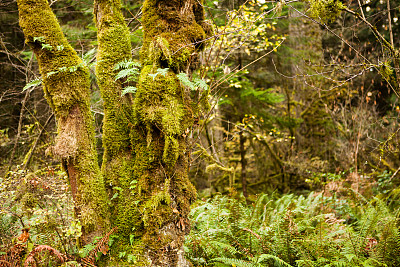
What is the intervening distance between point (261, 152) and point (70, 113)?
858 centimetres

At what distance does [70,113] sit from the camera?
3426mm

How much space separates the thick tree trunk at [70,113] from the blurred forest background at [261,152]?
0.76 feet

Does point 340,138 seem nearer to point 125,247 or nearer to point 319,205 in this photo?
point 319,205

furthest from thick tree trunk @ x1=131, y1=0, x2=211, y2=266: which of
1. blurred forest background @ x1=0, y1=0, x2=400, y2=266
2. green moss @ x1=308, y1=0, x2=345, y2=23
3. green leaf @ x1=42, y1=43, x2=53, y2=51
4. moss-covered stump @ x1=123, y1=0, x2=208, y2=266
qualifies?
green moss @ x1=308, y1=0, x2=345, y2=23

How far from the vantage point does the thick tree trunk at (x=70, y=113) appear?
10.9 feet

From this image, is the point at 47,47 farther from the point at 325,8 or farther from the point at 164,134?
the point at 325,8

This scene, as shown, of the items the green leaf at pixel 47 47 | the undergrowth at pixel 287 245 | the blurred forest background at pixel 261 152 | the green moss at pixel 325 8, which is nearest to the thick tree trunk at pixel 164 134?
the blurred forest background at pixel 261 152

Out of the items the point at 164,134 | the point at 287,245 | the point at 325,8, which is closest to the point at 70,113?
the point at 164,134

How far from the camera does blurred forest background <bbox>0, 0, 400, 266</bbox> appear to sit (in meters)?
3.75

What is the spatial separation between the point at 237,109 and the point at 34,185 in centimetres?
625

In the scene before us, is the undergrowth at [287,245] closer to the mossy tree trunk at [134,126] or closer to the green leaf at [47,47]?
the mossy tree trunk at [134,126]

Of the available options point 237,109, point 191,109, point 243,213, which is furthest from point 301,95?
point 191,109

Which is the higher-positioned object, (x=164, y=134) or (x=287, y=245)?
(x=164, y=134)

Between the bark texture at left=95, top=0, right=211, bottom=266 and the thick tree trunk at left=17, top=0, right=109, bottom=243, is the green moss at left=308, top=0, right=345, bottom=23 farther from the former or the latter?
the thick tree trunk at left=17, top=0, right=109, bottom=243
